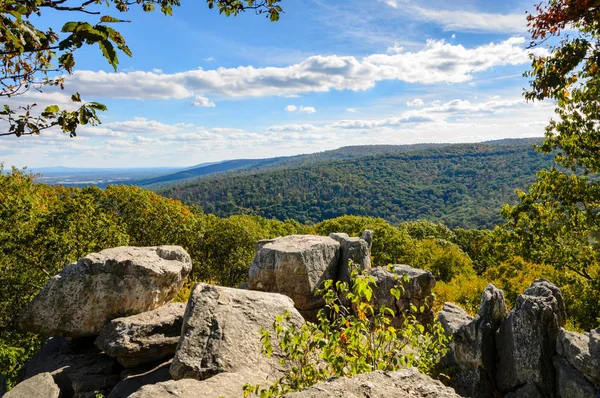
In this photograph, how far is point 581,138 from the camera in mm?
15914

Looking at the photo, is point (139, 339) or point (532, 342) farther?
point (139, 339)

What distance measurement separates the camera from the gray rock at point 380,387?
5023 mm

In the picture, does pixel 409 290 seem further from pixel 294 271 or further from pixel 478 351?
pixel 478 351

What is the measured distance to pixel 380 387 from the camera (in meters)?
5.21

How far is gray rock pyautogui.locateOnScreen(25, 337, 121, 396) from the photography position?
13062 mm

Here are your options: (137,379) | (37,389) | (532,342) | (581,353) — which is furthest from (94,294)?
(581,353)

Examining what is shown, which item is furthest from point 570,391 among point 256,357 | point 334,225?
point 334,225

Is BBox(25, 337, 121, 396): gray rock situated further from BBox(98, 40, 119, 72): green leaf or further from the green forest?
BBox(98, 40, 119, 72): green leaf

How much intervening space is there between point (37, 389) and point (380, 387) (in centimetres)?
1222

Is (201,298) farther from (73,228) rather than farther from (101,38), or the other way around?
(73,228)

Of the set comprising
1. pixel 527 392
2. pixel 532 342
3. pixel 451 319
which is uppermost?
pixel 532 342

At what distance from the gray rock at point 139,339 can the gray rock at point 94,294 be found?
0.83 meters

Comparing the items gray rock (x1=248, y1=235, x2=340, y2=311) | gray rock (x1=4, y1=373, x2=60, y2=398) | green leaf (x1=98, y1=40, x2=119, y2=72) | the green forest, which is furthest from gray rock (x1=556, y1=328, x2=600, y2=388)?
gray rock (x1=4, y1=373, x2=60, y2=398)

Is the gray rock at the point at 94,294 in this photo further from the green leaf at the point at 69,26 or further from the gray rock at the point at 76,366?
the green leaf at the point at 69,26
